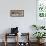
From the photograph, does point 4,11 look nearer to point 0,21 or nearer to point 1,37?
point 0,21

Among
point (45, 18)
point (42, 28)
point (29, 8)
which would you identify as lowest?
point (42, 28)

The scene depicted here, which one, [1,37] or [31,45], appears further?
[1,37]

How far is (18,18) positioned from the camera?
264 inches

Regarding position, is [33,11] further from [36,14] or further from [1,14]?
[1,14]

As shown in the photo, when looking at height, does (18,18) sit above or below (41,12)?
below

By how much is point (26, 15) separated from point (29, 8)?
1.06 feet

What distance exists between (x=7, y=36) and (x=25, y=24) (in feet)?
3.04

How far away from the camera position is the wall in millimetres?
6641

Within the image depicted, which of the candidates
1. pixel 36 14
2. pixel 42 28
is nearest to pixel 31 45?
pixel 42 28

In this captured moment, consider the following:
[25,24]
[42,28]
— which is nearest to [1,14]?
[25,24]

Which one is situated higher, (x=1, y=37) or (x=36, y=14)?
(x=36, y=14)

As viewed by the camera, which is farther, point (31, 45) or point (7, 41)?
point (7, 41)

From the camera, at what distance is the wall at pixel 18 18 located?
6.64m

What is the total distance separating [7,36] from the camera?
671 centimetres
